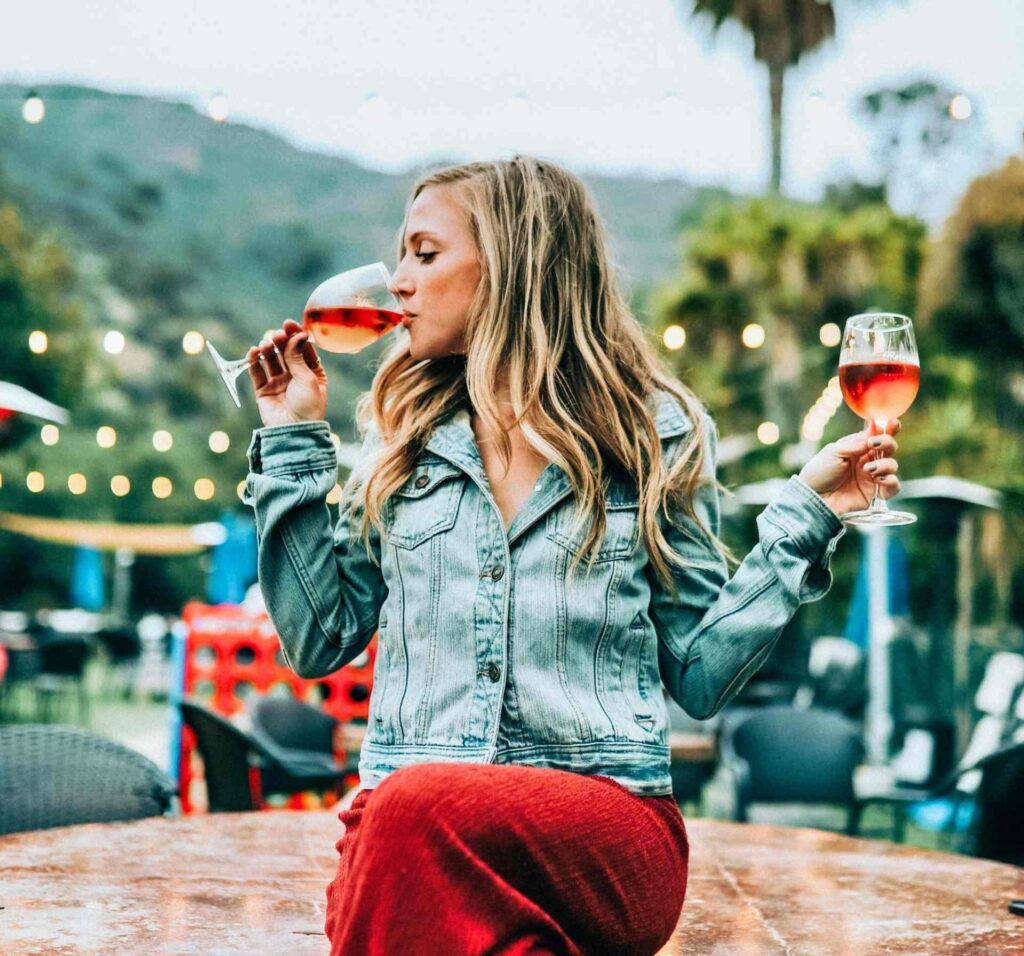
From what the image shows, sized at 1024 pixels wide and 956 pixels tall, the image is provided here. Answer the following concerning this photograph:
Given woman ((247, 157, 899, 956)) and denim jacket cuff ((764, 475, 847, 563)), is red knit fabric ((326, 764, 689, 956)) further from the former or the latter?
denim jacket cuff ((764, 475, 847, 563))

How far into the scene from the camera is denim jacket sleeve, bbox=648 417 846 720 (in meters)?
1.75

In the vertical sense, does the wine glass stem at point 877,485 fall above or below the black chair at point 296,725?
above

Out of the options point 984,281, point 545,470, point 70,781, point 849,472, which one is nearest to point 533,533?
point 545,470

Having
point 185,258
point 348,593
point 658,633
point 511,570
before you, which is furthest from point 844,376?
point 185,258

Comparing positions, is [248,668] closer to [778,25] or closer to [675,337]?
[675,337]

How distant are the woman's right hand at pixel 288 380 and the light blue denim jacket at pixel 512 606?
0.12 ft

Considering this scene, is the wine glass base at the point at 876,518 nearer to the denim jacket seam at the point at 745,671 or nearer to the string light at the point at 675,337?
the denim jacket seam at the point at 745,671

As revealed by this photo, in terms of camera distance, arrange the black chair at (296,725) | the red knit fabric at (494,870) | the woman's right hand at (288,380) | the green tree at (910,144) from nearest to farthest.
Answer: the red knit fabric at (494,870) < the woman's right hand at (288,380) < the black chair at (296,725) < the green tree at (910,144)

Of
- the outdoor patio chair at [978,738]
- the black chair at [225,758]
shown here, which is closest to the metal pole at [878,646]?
the outdoor patio chair at [978,738]

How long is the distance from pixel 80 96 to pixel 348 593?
4.28 metres

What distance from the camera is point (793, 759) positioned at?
5.33m

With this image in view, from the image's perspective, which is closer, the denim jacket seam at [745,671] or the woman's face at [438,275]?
the denim jacket seam at [745,671]

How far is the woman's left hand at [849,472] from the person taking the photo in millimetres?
1758

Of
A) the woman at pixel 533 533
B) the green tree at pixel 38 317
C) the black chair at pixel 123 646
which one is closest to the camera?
the woman at pixel 533 533
